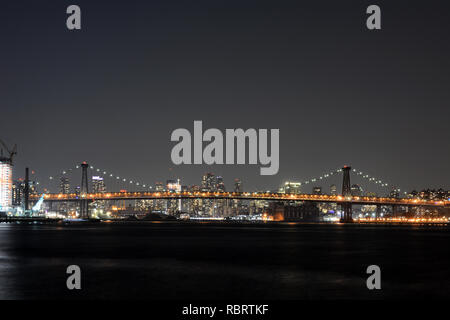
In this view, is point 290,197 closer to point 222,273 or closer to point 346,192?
point 346,192

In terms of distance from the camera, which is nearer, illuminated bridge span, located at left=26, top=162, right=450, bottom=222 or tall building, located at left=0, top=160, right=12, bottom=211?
illuminated bridge span, located at left=26, top=162, right=450, bottom=222

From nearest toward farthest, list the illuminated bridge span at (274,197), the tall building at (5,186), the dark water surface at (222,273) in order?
the dark water surface at (222,273) → the illuminated bridge span at (274,197) → the tall building at (5,186)

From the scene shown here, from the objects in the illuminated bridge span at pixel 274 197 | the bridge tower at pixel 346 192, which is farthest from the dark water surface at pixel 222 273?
the bridge tower at pixel 346 192

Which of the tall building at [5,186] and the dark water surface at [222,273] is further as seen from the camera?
the tall building at [5,186]

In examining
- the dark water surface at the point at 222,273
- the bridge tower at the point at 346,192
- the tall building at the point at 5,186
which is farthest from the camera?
the tall building at the point at 5,186

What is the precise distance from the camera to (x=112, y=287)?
2223 centimetres

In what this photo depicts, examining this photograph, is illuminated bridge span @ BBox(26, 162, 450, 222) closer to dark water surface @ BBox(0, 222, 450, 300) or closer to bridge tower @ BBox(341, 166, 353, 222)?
bridge tower @ BBox(341, 166, 353, 222)

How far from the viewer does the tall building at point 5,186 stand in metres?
154

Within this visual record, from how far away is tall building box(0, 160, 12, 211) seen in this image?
153875 millimetres

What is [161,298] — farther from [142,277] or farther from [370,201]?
[370,201]

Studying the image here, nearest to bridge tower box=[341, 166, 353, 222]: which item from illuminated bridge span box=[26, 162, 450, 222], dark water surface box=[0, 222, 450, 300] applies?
illuminated bridge span box=[26, 162, 450, 222]

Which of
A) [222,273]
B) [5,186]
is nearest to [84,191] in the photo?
[5,186]

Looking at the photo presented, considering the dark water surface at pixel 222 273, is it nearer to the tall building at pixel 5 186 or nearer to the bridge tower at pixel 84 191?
the bridge tower at pixel 84 191
